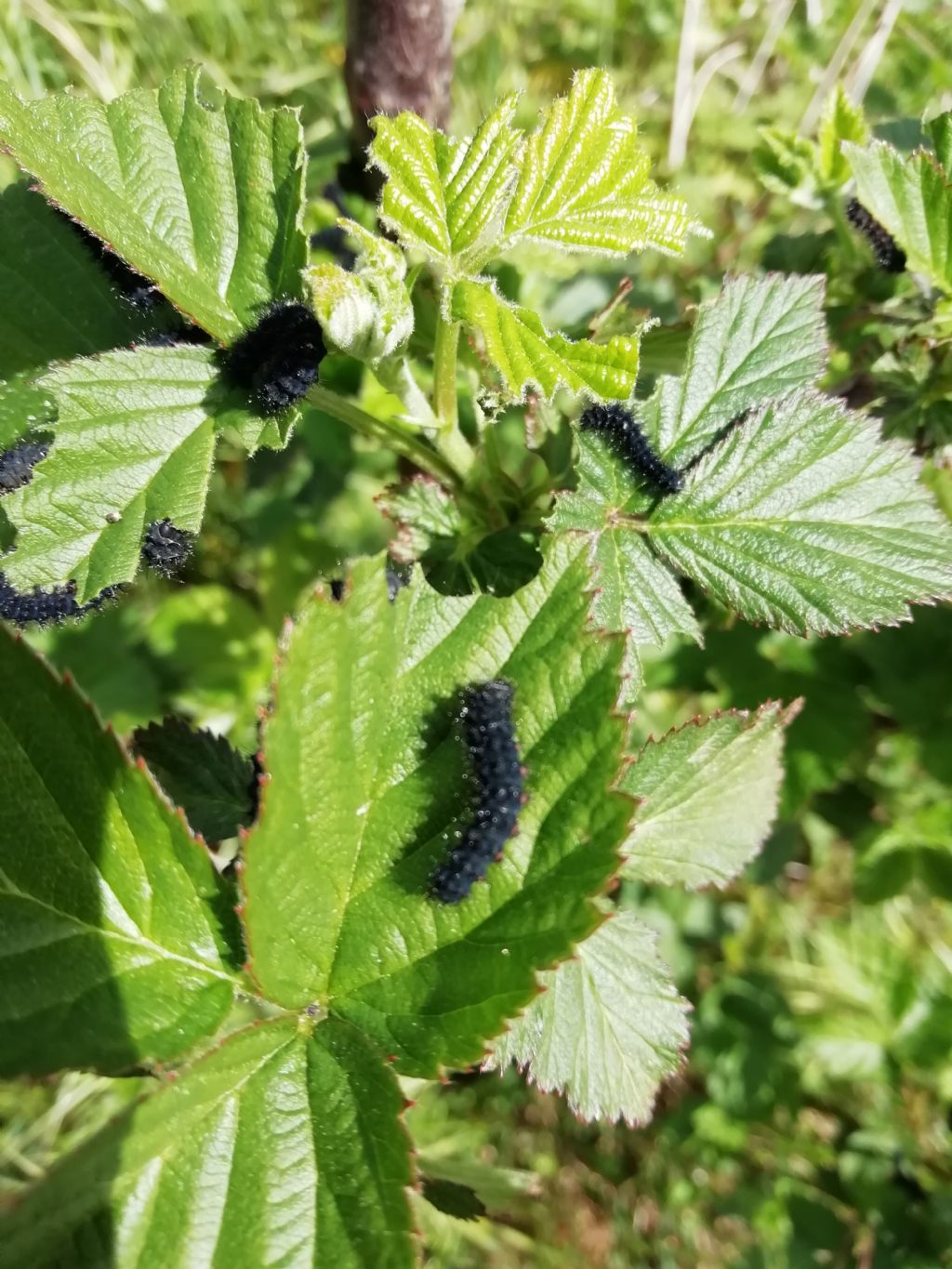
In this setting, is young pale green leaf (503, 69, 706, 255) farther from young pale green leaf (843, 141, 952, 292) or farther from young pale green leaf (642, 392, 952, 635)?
young pale green leaf (843, 141, 952, 292)

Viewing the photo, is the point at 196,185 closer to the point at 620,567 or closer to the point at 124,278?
the point at 124,278

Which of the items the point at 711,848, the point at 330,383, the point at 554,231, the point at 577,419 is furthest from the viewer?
the point at 330,383

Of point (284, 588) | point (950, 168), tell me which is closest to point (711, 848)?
point (950, 168)

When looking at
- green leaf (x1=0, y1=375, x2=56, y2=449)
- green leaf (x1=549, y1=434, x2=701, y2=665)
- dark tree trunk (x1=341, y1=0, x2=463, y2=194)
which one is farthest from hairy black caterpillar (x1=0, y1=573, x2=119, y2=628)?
dark tree trunk (x1=341, y1=0, x2=463, y2=194)

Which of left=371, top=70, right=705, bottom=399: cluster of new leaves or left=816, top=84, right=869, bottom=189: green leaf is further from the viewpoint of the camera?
left=816, top=84, right=869, bottom=189: green leaf

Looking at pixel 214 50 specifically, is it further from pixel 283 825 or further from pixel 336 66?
pixel 283 825

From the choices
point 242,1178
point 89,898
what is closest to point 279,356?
point 89,898

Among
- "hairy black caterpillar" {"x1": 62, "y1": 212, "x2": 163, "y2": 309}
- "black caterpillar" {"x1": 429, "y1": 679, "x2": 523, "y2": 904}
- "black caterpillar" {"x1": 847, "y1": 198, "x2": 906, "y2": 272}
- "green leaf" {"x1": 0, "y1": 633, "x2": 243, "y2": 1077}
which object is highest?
"black caterpillar" {"x1": 847, "y1": 198, "x2": 906, "y2": 272}

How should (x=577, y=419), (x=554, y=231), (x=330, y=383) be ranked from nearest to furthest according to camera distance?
(x=554, y=231)
(x=577, y=419)
(x=330, y=383)
